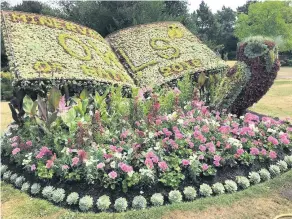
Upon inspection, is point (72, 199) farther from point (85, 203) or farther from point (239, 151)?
point (239, 151)

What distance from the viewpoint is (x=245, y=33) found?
114 ft

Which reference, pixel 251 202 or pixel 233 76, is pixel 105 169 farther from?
pixel 233 76

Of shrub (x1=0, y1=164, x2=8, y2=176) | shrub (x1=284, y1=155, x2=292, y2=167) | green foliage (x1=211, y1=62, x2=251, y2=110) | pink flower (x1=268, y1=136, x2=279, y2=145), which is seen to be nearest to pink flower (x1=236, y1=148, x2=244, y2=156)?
pink flower (x1=268, y1=136, x2=279, y2=145)

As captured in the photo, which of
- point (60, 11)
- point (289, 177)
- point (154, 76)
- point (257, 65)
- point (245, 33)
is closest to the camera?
point (289, 177)

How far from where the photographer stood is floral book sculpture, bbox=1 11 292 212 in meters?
4.89

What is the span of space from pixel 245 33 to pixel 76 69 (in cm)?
3026

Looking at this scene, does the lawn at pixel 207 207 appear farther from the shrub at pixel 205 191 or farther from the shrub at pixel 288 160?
the shrub at pixel 288 160

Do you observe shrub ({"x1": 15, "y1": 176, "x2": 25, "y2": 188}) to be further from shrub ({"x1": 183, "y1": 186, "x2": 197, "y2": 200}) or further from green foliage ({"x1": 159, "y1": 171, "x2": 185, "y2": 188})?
shrub ({"x1": 183, "y1": 186, "x2": 197, "y2": 200})

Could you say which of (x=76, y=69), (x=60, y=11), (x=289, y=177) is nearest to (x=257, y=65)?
(x=289, y=177)

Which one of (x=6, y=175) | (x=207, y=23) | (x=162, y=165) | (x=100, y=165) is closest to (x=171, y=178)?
(x=162, y=165)

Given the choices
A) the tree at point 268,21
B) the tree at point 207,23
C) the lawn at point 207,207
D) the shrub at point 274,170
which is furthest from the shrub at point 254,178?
A: the tree at point 207,23

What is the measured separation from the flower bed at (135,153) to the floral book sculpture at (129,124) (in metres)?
0.02

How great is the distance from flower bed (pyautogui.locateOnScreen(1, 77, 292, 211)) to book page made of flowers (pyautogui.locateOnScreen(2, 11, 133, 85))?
1.06 meters

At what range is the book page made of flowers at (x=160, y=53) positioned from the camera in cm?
881
